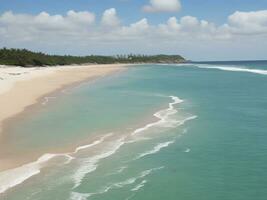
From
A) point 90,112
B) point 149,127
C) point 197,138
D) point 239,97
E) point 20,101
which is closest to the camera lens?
point 197,138

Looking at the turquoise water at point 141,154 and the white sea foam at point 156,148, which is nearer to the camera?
the turquoise water at point 141,154

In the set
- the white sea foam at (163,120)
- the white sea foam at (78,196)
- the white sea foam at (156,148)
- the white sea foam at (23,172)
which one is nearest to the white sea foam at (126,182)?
the white sea foam at (78,196)

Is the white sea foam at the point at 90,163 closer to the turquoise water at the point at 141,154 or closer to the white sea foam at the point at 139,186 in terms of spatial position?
the turquoise water at the point at 141,154

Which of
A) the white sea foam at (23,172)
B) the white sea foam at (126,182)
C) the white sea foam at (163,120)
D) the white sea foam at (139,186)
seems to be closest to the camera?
the white sea foam at (126,182)

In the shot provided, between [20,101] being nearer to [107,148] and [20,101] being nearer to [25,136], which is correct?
[25,136]

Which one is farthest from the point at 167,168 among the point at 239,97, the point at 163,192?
the point at 239,97

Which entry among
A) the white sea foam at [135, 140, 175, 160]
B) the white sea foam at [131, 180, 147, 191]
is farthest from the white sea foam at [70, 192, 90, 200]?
the white sea foam at [135, 140, 175, 160]

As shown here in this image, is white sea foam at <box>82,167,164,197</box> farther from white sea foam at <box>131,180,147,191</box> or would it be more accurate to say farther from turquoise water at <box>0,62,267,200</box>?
white sea foam at <box>131,180,147,191</box>

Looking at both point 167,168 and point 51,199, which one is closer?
point 51,199
